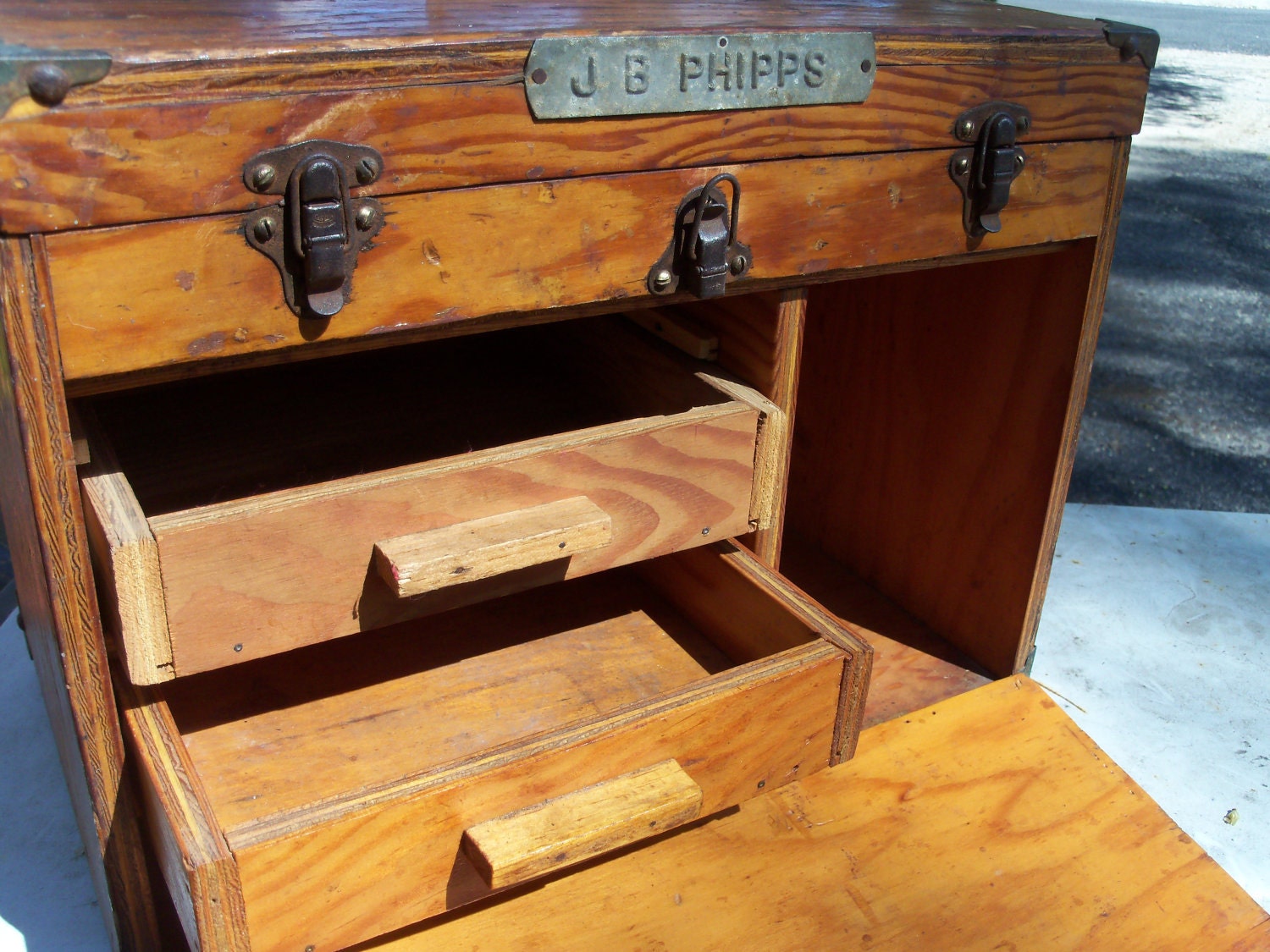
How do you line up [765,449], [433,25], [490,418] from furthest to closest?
[490,418] < [765,449] < [433,25]

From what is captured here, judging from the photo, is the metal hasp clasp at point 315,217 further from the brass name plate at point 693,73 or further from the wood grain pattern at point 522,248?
the brass name plate at point 693,73

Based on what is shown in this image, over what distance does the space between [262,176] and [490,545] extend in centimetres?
32

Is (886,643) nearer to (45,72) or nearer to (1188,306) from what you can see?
(45,72)

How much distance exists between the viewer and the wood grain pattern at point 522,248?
0.79 m

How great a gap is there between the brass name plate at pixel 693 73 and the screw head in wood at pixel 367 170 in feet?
0.41

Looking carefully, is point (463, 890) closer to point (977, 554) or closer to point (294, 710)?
point (294, 710)

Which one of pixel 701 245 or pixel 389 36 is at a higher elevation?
pixel 389 36

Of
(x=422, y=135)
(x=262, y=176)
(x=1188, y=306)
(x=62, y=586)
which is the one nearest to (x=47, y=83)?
(x=262, y=176)

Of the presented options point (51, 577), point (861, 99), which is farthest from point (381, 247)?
point (861, 99)

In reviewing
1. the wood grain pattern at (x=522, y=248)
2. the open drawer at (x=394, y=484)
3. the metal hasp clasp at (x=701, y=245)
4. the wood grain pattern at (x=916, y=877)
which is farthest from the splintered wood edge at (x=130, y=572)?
the metal hasp clasp at (x=701, y=245)

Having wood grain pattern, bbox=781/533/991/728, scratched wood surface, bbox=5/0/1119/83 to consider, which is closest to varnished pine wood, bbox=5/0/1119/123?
scratched wood surface, bbox=5/0/1119/83

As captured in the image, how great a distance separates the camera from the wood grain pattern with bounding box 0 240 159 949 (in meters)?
0.77

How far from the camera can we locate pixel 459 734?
3.67ft

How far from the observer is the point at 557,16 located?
3.28ft
